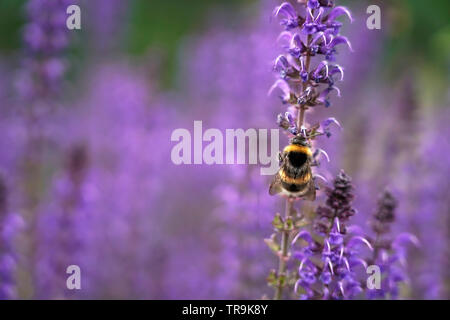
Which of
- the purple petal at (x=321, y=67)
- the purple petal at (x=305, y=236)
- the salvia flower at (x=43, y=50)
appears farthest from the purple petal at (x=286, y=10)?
the salvia flower at (x=43, y=50)

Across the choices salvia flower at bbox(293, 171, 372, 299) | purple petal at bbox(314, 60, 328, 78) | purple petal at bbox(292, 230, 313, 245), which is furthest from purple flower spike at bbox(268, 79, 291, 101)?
purple petal at bbox(292, 230, 313, 245)

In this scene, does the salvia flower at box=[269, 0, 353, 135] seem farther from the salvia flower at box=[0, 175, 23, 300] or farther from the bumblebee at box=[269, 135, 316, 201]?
the salvia flower at box=[0, 175, 23, 300]

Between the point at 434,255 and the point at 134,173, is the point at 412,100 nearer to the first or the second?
the point at 434,255

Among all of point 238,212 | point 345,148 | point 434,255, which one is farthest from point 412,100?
point 238,212

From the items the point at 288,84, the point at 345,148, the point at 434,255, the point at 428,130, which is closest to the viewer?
the point at 288,84

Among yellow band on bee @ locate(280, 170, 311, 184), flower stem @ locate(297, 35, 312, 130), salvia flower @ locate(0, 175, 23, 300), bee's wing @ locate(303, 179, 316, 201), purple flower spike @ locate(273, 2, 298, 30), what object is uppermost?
purple flower spike @ locate(273, 2, 298, 30)

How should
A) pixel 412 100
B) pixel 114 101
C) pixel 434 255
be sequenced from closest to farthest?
pixel 434 255, pixel 412 100, pixel 114 101

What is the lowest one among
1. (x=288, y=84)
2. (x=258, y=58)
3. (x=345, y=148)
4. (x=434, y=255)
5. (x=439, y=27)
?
(x=434, y=255)

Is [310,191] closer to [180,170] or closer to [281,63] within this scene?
[281,63]
